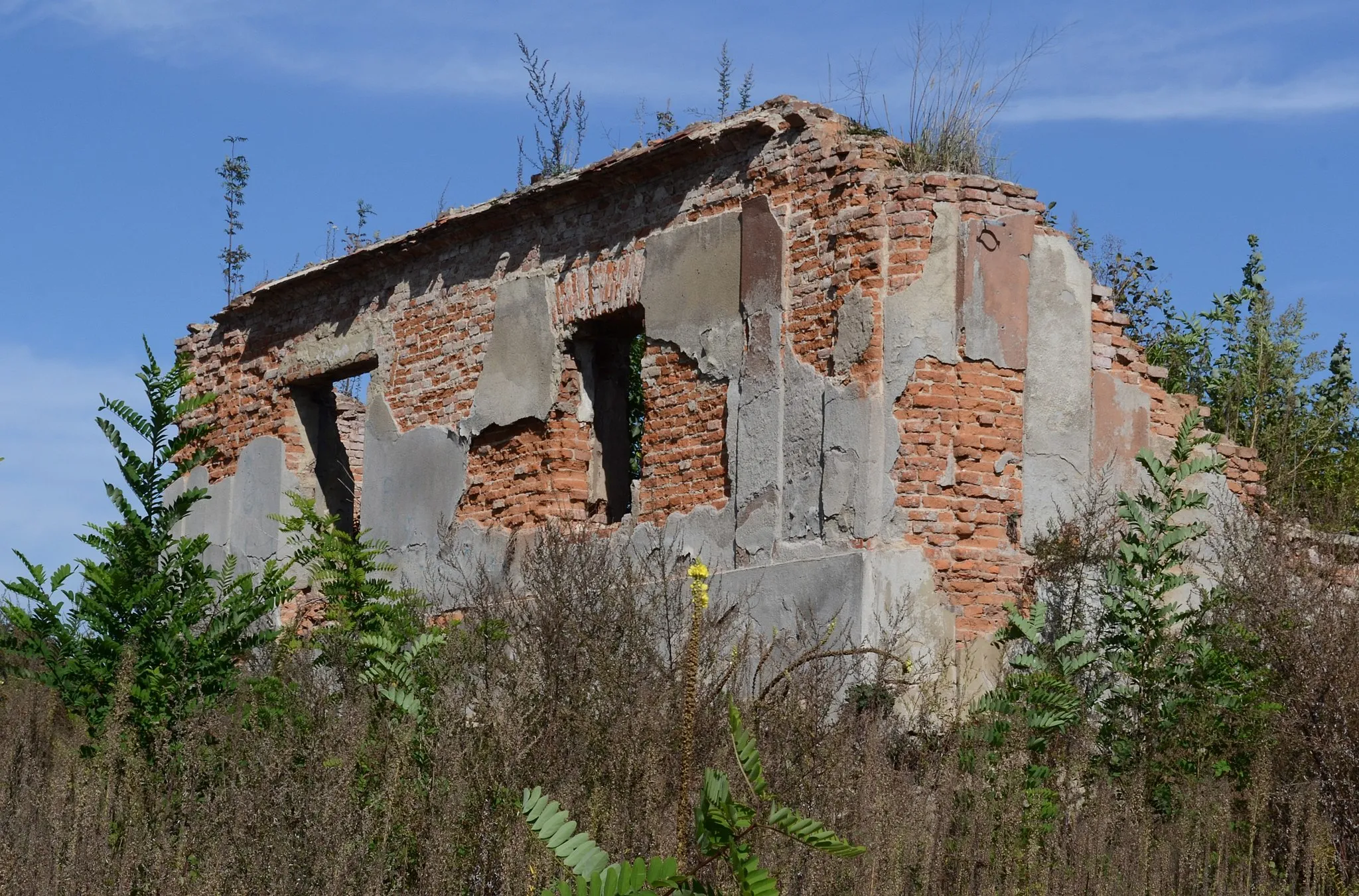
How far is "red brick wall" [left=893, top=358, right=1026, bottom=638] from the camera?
863 centimetres

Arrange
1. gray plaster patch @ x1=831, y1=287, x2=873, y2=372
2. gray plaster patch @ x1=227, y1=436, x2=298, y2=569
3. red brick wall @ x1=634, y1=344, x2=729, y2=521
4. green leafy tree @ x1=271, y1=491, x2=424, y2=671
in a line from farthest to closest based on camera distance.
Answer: gray plaster patch @ x1=227, y1=436, x2=298, y2=569 < red brick wall @ x1=634, y1=344, x2=729, y2=521 < gray plaster patch @ x1=831, y1=287, x2=873, y2=372 < green leafy tree @ x1=271, y1=491, x2=424, y2=671

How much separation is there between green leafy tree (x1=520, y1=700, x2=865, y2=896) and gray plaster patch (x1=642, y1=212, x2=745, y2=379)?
6.57m

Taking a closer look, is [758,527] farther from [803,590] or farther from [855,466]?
[855,466]

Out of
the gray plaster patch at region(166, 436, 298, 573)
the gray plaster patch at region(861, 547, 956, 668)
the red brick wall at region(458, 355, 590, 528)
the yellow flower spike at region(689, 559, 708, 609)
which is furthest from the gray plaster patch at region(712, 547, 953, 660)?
the gray plaster patch at region(166, 436, 298, 573)

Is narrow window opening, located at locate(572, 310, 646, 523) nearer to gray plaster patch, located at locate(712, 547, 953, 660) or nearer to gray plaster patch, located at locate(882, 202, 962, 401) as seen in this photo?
gray plaster patch, located at locate(712, 547, 953, 660)

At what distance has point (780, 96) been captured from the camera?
31.4ft

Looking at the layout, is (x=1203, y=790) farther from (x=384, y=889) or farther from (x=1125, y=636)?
(x=384, y=889)

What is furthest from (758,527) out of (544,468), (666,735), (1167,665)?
(666,735)

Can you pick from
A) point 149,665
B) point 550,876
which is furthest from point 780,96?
point 550,876

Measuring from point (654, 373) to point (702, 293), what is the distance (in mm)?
667

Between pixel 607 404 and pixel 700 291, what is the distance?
1549 millimetres

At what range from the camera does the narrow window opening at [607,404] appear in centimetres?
1080

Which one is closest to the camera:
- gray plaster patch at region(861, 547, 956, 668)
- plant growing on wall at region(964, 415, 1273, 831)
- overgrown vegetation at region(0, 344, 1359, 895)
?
overgrown vegetation at region(0, 344, 1359, 895)

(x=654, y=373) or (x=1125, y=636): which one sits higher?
(x=654, y=373)
